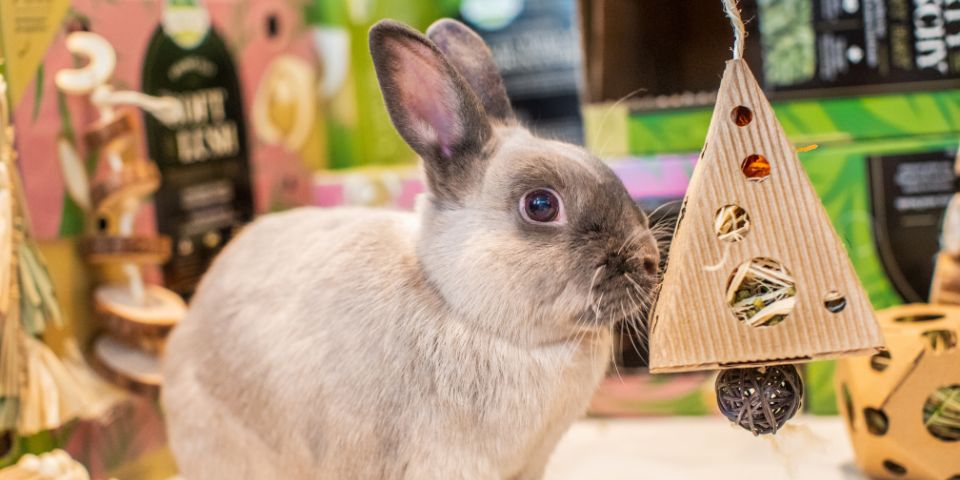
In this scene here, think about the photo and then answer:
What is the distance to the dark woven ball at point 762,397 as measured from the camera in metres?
0.92

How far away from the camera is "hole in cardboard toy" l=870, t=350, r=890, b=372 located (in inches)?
46.9

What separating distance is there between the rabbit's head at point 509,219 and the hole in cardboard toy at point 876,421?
0.47 m

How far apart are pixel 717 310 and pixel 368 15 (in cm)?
127

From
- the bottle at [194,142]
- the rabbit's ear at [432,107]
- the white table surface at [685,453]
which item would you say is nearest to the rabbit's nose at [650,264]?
the rabbit's ear at [432,107]

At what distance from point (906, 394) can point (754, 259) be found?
0.43 meters

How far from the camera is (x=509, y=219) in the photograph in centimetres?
95

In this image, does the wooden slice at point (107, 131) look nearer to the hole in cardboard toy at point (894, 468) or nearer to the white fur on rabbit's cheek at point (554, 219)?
the white fur on rabbit's cheek at point (554, 219)

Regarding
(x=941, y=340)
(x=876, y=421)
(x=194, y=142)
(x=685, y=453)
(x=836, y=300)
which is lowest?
(x=685, y=453)

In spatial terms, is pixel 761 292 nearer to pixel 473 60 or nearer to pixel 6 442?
pixel 473 60

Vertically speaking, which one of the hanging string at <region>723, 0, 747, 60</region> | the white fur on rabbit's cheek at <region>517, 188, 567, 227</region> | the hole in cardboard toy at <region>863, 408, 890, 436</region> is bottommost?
the hole in cardboard toy at <region>863, 408, 890, 436</region>

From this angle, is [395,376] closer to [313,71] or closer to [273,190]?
[273,190]

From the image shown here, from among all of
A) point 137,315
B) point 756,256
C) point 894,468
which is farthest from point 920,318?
point 137,315

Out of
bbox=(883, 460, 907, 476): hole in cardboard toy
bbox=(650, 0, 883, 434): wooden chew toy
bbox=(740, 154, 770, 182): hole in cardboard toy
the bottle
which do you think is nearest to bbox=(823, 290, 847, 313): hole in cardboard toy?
bbox=(650, 0, 883, 434): wooden chew toy

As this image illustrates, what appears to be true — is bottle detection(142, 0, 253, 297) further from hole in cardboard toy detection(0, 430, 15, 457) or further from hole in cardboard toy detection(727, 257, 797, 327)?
hole in cardboard toy detection(727, 257, 797, 327)
